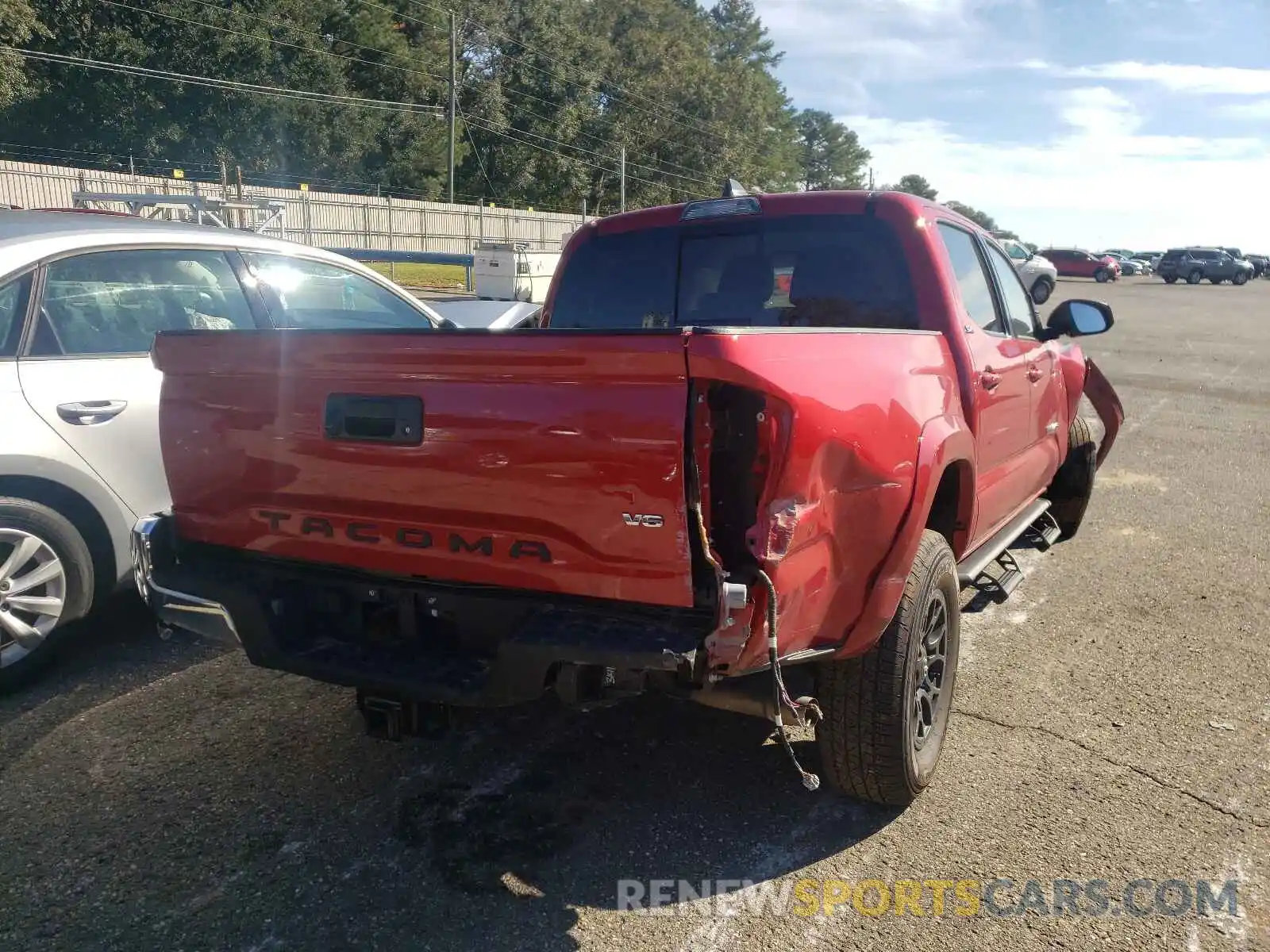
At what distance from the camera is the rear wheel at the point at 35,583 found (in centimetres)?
379

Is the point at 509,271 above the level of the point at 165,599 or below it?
above

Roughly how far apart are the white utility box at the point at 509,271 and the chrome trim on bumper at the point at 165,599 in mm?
16155

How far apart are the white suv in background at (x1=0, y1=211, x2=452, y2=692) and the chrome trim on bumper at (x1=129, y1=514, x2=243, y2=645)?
967 mm

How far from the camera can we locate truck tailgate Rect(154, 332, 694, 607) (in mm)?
2389

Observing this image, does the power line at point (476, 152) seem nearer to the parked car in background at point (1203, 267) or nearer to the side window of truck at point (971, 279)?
the parked car in background at point (1203, 267)

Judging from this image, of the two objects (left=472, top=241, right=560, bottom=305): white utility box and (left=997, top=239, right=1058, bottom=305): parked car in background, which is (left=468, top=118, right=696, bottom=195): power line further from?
(left=472, top=241, right=560, bottom=305): white utility box

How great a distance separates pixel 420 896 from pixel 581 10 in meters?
78.5

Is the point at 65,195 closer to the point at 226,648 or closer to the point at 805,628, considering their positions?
the point at 226,648

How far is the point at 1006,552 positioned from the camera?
4438 millimetres

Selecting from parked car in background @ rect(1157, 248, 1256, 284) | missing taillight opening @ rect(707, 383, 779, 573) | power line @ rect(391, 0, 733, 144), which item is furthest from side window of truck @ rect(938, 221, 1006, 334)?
power line @ rect(391, 0, 733, 144)

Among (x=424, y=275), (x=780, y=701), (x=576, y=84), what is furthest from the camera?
(x=576, y=84)

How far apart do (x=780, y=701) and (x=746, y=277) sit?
193cm

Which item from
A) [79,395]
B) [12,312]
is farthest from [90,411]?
[12,312]

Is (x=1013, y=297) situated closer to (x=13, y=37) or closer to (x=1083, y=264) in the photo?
(x=13, y=37)
